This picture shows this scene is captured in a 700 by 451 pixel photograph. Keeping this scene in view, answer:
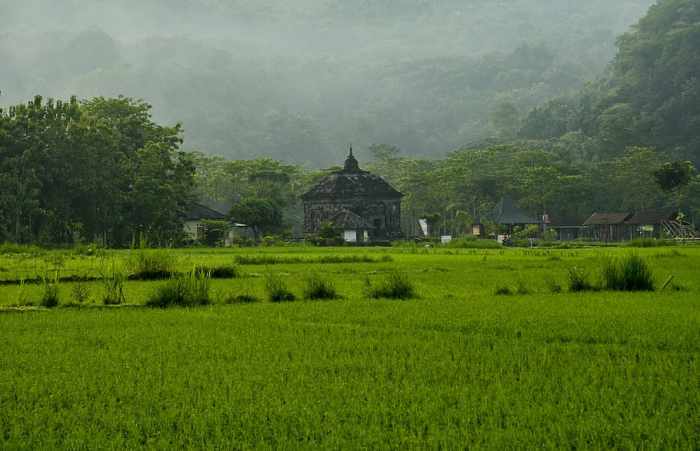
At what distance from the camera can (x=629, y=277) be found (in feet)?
51.0

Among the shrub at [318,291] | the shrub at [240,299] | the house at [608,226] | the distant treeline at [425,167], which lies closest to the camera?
the shrub at [240,299]

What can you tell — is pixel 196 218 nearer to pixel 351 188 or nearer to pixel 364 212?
pixel 351 188

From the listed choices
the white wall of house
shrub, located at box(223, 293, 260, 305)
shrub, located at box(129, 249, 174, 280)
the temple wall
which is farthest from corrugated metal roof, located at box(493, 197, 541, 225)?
shrub, located at box(223, 293, 260, 305)

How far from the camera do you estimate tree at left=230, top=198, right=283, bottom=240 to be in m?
58.8

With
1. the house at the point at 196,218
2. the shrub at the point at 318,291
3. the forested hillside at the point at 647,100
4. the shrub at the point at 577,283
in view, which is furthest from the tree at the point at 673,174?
the shrub at the point at 318,291

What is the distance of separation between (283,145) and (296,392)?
15899 centimetres

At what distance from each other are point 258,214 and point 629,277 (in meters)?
45.4

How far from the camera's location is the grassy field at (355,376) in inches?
197

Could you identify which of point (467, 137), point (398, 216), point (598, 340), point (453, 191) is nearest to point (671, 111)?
point (453, 191)

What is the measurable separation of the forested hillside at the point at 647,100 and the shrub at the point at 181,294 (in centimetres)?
8307

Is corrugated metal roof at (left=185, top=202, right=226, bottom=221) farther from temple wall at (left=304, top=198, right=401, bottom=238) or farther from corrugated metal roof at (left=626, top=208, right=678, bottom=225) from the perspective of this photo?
corrugated metal roof at (left=626, top=208, right=678, bottom=225)

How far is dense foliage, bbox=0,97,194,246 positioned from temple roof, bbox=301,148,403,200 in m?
15.5

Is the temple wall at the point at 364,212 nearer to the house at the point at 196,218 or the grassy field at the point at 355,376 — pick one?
the house at the point at 196,218

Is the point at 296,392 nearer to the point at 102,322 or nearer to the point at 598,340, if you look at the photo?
the point at 598,340
